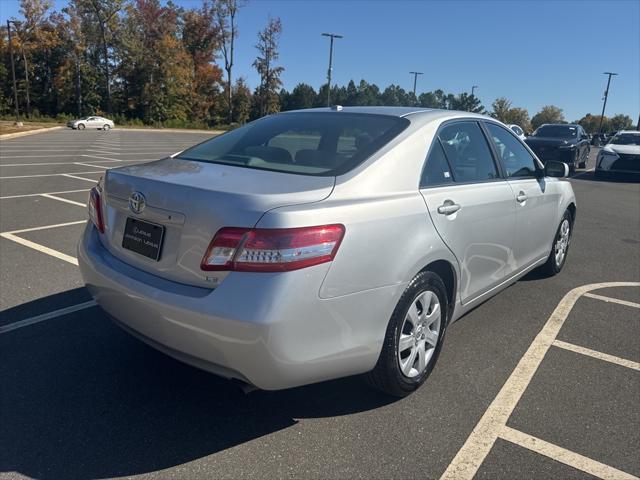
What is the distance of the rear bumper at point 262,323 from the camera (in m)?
2.18

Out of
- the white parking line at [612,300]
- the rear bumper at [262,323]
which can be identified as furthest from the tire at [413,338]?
the white parking line at [612,300]

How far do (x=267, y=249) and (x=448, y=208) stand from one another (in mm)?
1312

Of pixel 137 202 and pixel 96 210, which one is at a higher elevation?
pixel 137 202

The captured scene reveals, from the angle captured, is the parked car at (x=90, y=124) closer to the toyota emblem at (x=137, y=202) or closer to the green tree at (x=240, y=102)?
the green tree at (x=240, y=102)

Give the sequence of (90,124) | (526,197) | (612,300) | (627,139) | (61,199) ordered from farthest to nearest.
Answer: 1. (90,124)
2. (627,139)
3. (61,199)
4. (612,300)
5. (526,197)

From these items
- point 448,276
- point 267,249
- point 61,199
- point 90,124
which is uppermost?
point 267,249

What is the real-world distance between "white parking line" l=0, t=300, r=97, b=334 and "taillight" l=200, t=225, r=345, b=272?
86.4 inches

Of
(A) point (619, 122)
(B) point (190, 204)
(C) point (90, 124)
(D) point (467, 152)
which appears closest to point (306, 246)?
(B) point (190, 204)

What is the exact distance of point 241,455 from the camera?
8.02ft

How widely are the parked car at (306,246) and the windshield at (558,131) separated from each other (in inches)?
→ 634

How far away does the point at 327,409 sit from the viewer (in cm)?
285

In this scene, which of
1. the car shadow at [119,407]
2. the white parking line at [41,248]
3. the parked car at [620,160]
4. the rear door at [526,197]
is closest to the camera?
the car shadow at [119,407]

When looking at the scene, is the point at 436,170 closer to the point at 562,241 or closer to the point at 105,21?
the point at 562,241

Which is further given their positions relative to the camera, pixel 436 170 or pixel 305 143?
pixel 305 143
